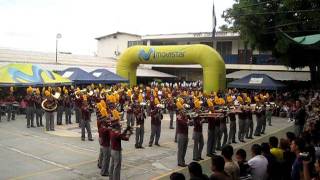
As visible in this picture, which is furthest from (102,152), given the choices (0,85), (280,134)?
(0,85)

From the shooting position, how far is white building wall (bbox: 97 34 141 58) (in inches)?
1886

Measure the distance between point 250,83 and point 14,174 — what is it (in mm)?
20620

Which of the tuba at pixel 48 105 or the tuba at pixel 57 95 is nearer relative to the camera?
the tuba at pixel 48 105

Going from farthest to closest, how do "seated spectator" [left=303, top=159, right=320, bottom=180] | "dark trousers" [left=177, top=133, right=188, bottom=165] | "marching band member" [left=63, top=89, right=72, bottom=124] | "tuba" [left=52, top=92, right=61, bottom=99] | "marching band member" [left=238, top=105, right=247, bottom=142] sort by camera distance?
"marching band member" [left=63, top=89, right=72, bottom=124]
"tuba" [left=52, top=92, right=61, bottom=99]
"marching band member" [left=238, top=105, right=247, bottom=142]
"dark trousers" [left=177, top=133, right=188, bottom=165]
"seated spectator" [left=303, top=159, right=320, bottom=180]

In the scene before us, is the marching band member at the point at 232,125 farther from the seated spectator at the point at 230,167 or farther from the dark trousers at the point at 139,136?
the seated spectator at the point at 230,167

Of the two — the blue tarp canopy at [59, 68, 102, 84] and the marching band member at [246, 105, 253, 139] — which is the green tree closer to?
the marching band member at [246, 105, 253, 139]

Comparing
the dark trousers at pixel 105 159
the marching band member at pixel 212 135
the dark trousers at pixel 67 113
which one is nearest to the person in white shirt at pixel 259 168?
the dark trousers at pixel 105 159

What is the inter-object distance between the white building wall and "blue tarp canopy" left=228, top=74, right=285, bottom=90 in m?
21.1

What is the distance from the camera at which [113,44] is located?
161 ft

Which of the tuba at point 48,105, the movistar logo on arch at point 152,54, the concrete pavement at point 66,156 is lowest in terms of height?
the concrete pavement at point 66,156

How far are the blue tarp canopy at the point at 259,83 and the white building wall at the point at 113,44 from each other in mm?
21106

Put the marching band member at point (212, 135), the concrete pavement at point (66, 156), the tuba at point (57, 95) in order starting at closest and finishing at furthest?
the concrete pavement at point (66, 156)
the marching band member at point (212, 135)
the tuba at point (57, 95)

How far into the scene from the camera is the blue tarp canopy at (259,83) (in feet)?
90.1

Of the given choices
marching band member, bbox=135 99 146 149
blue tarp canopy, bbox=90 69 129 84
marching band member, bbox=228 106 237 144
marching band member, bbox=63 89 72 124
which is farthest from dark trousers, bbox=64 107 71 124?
marching band member, bbox=228 106 237 144
